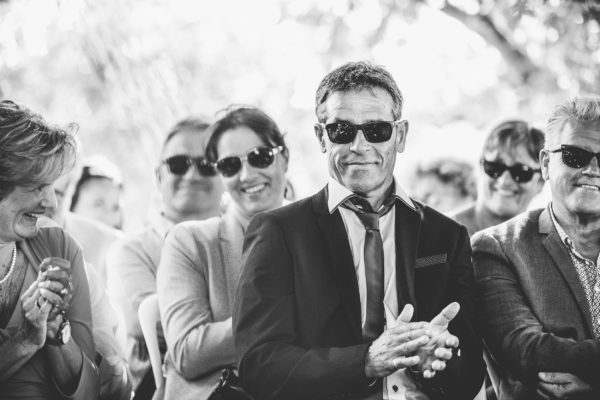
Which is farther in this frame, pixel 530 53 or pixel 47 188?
pixel 530 53

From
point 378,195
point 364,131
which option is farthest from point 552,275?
point 364,131

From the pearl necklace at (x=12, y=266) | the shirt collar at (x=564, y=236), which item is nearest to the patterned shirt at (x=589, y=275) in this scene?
the shirt collar at (x=564, y=236)

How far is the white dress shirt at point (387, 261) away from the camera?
11.5ft

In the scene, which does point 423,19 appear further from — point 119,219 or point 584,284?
point 584,284

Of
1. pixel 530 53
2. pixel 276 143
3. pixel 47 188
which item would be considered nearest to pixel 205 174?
pixel 276 143

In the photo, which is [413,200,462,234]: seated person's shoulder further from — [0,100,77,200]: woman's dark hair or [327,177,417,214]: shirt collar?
[0,100,77,200]: woman's dark hair

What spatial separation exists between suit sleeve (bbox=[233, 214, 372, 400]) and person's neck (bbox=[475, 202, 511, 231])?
2264 mm

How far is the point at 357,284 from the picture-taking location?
3535 mm

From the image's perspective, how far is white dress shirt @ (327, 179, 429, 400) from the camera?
11.5ft

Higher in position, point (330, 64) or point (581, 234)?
point (330, 64)

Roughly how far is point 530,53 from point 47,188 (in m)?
6.54

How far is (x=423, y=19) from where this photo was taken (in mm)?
8516

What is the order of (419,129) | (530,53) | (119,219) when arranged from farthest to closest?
(419,129), (530,53), (119,219)

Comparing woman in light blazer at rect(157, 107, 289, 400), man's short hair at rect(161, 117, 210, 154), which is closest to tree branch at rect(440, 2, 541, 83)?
man's short hair at rect(161, 117, 210, 154)
